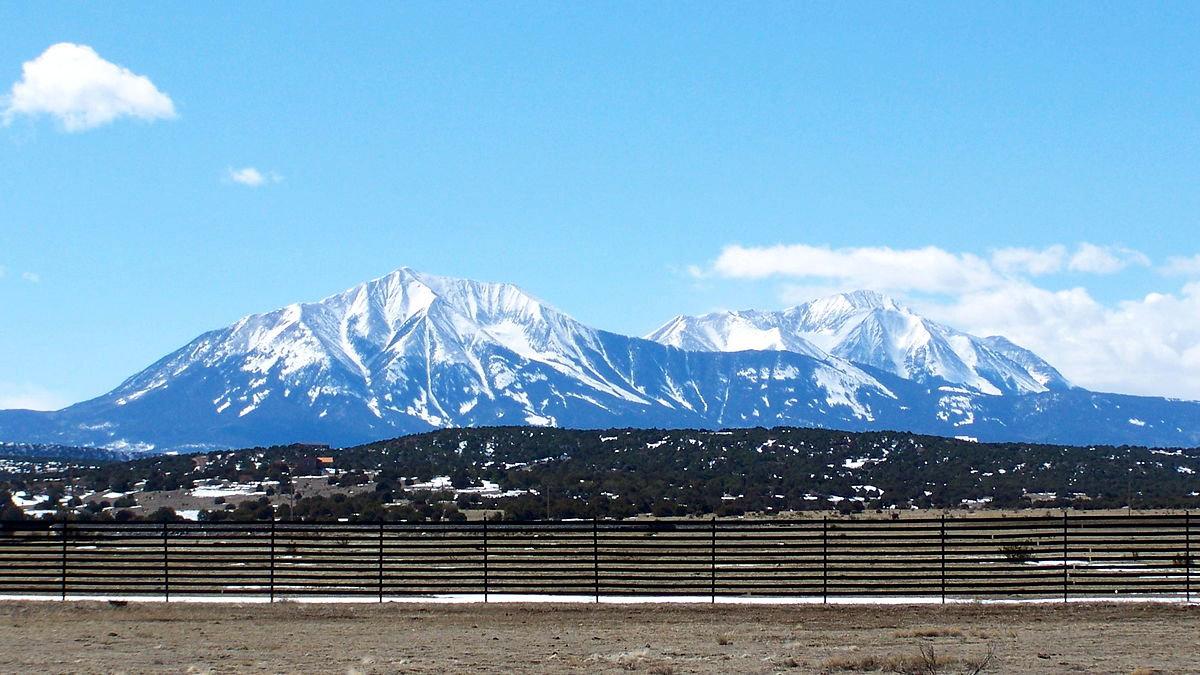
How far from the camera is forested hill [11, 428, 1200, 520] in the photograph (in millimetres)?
82375

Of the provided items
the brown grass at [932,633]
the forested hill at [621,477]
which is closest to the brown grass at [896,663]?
the brown grass at [932,633]

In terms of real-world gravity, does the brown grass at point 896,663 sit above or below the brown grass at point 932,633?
above

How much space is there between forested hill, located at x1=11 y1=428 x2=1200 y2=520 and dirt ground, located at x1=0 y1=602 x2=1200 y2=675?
42601mm

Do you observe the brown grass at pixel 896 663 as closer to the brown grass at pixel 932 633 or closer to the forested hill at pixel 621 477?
the brown grass at pixel 932 633

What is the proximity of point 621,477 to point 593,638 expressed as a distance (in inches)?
3066

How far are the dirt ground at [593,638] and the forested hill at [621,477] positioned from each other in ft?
140

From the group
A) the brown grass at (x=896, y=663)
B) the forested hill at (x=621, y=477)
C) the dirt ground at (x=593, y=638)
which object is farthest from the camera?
the forested hill at (x=621, y=477)

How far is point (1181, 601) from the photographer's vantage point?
25828mm

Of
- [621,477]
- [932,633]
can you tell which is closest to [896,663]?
[932,633]

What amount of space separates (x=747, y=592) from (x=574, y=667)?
35.6 feet

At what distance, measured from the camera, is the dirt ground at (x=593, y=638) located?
1838cm

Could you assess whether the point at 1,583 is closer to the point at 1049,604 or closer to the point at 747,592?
the point at 747,592

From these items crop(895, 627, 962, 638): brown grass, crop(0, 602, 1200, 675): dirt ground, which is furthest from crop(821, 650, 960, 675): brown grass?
crop(895, 627, 962, 638): brown grass

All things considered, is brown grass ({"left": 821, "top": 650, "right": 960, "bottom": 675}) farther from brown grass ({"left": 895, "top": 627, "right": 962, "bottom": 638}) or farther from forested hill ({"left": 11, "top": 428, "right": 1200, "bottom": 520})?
forested hill ({"left": 11, "top": 428, "right": 1200, "bottom": 520})
